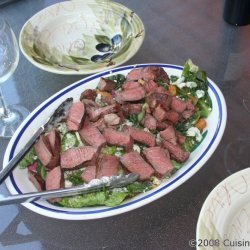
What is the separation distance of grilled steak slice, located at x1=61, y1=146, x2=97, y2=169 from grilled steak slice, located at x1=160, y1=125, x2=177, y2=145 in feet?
0.44

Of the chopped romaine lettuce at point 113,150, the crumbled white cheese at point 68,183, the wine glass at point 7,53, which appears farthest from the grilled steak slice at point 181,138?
the wine glass at point 7,53

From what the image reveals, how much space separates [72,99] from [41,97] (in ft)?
0.54

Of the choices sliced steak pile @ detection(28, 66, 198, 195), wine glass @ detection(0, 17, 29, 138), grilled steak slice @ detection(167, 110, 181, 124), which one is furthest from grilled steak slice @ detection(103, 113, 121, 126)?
wine glass @ detection(0, 17, 29, 138)

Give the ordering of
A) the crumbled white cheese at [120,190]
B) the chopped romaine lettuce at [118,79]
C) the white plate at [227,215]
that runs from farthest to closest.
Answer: the chopped romaine lettuce at [118,79]
the crumbled white cheese at [120,190]
the white plate at [227,215]

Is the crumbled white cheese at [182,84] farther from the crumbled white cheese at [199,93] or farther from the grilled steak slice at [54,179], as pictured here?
the grilled steak slice at [54,179]

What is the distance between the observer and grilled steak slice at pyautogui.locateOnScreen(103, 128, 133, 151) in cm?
74

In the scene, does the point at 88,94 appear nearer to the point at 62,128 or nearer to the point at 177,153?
the point at 62,128

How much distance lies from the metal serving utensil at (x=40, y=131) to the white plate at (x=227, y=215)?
0.34 metres

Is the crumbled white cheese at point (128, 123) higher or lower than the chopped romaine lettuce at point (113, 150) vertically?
higher

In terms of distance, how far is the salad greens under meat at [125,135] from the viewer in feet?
2.29

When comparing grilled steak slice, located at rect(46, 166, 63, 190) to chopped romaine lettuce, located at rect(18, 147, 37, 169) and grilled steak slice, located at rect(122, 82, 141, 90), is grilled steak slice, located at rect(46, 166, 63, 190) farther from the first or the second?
grilled steak slice, located at rect(122, 82, 141, 90)

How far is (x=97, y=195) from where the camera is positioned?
67 centimetres

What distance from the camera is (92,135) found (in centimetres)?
76

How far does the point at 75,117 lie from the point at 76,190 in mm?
168
